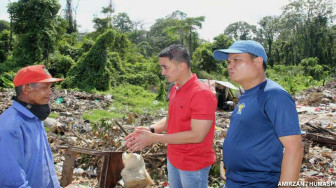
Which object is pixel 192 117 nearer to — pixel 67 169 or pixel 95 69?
pixel 67 169

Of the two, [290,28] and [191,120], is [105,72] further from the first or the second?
[290,28]

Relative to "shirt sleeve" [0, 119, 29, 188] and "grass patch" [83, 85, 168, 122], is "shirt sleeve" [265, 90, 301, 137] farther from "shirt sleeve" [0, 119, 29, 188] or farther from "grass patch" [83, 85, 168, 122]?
"grass patch" [83, 85, 168, 122]

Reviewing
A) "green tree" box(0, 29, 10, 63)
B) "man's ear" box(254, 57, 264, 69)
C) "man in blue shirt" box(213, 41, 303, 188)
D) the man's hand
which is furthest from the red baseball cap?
"green tree" box(0, 29, 10, 63)

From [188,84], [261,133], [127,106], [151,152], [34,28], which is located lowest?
[127,106]

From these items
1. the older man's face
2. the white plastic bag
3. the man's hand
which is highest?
the older man's face

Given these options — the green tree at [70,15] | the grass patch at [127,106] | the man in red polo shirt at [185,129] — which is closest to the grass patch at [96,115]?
the grass patch at [127,106]

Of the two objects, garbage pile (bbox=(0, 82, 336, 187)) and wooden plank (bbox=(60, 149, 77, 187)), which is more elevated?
wooden plank (bbox=(60, 149, 77, 187))

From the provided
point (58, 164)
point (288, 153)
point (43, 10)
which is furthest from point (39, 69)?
point (43, 10)

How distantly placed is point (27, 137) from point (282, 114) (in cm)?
154

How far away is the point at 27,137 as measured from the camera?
1752 mm

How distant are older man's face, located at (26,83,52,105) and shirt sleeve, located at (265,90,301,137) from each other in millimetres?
1523

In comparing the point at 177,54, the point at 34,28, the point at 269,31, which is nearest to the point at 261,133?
the point at 177,54

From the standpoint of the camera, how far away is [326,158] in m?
4.84

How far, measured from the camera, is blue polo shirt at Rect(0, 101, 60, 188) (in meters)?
1.58
